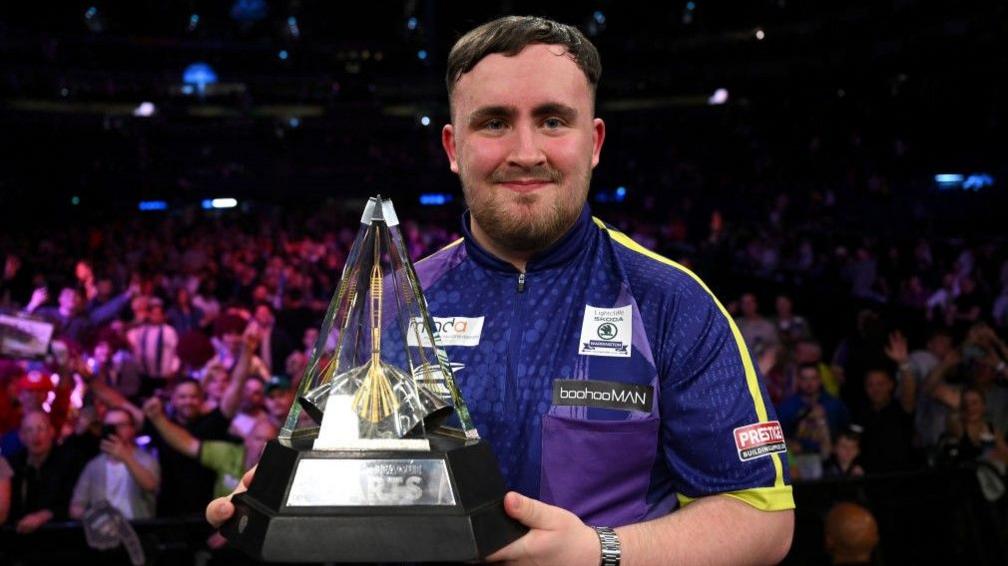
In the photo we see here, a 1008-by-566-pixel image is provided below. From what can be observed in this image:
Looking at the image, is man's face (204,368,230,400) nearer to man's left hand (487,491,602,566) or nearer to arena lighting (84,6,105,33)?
man's left hand (487,491,602,566)

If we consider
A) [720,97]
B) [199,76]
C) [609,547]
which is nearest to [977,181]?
[720,97]

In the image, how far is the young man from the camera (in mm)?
1626

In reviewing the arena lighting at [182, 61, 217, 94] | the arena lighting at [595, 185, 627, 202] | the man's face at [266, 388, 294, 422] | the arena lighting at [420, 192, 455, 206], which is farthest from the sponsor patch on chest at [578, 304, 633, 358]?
the arena lighting at [182, 61, 217, 94]

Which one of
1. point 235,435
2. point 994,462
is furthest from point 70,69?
point 994,462

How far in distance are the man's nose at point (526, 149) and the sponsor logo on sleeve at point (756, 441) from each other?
0.51m

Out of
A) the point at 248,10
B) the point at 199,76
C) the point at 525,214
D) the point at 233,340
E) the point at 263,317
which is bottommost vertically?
the point at 525,214

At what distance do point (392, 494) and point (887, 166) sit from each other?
1784cm

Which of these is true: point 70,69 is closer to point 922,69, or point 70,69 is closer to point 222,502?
point 922,69

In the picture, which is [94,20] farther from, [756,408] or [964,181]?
[756,408]

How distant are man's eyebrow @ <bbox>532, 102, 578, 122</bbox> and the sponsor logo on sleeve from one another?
538mm

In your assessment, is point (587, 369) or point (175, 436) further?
point (175, 436)

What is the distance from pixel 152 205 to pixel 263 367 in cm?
1915

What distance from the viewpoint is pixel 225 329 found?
780 centimetres

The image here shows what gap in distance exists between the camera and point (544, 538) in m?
1.35
